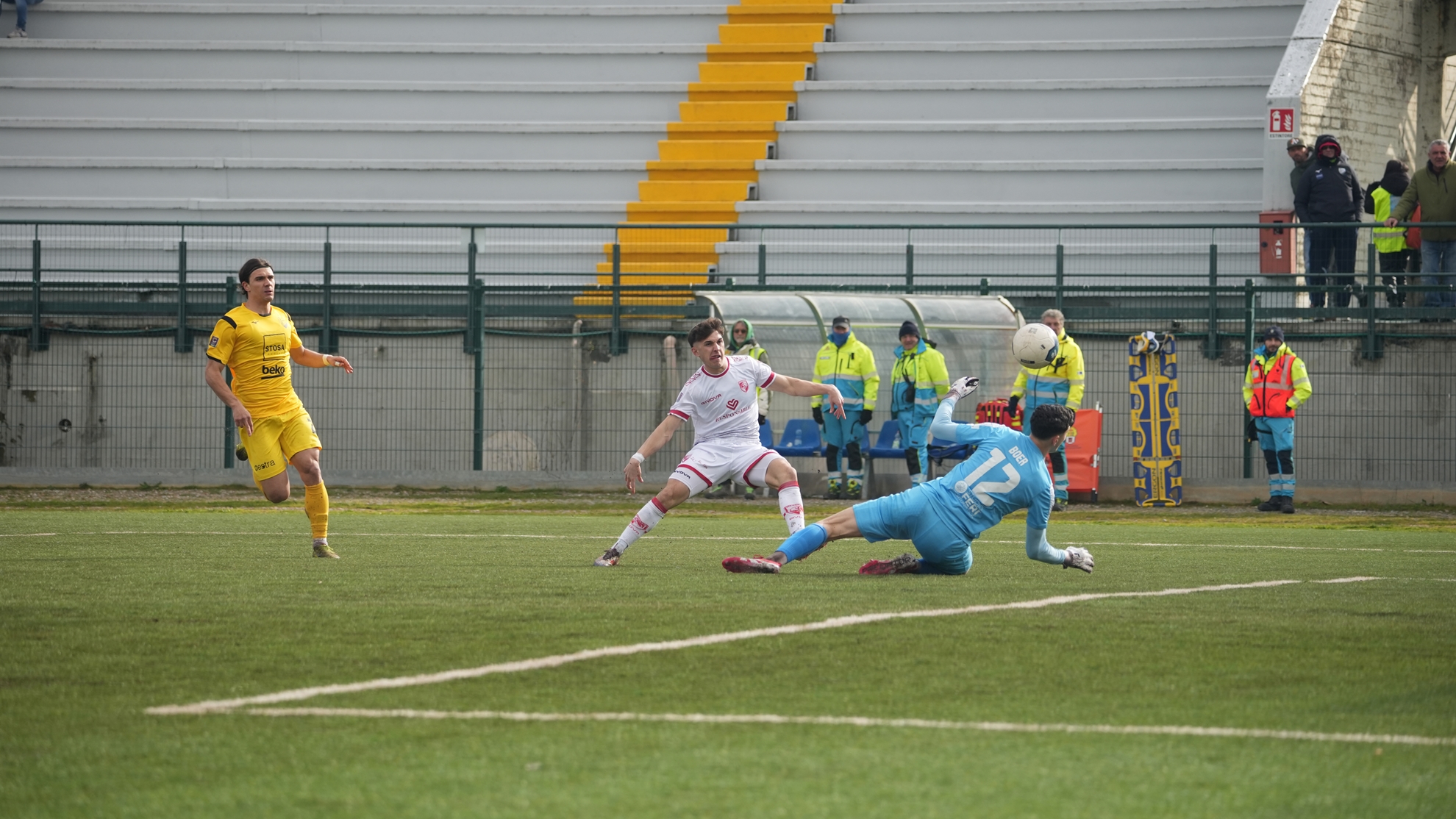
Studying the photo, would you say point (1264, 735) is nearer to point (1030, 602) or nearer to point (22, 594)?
point (1030, 602)

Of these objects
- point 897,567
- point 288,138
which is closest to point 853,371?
point 897,567

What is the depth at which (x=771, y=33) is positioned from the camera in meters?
27.1

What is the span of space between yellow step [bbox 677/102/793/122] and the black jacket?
8.48 metres

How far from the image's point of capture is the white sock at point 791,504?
→ 10.6 m

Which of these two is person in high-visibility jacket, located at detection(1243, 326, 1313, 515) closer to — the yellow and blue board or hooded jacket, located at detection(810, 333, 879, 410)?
the yellow and blue board

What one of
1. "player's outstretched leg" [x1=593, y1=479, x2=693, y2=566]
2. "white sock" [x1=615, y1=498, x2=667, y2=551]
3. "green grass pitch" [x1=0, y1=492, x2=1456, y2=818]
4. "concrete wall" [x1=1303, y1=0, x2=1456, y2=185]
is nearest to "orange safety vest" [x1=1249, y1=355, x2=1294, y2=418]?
"concrete wall" [x1=1303, y1=0, x2=1456, y2=185]

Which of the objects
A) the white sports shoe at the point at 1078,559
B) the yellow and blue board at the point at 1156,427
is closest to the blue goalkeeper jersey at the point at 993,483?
the white sports shoe at the point at 1078,559

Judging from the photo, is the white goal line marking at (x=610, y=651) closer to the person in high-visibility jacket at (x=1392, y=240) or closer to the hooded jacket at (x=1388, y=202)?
the person in high-visibility jacket at (x=1392, y=240)

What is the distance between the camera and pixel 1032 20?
86.2 feet

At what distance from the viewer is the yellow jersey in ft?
36.1

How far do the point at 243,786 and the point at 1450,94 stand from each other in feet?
78.3

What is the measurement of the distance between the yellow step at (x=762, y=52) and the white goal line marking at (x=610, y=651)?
1888 centimetres

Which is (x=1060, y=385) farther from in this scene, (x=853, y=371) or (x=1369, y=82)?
(x=1369, y=82)

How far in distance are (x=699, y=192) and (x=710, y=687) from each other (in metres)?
19.5
